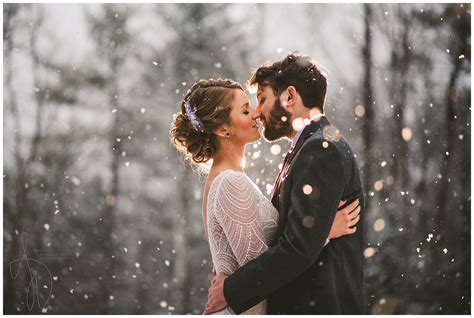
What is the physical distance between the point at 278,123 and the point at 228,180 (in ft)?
0.97

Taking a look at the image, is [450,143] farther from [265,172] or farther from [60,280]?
[60,280]

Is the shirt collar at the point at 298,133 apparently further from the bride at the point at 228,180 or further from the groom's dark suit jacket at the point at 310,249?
the bride at the point at 228,180

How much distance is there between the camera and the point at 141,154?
5418 millimetres

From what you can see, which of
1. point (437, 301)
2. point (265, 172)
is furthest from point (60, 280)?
point (437, 301)

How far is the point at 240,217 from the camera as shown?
2.01m

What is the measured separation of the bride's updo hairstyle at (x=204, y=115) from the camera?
7.40 feet

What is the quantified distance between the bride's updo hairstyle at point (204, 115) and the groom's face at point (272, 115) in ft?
0.43

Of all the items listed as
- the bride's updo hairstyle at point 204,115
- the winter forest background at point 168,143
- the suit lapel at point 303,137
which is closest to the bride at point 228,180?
the bride's updo hairstyle at point 204,115

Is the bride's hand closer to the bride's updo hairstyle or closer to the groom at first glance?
the groom

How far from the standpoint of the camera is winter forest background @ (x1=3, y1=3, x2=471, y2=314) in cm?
379

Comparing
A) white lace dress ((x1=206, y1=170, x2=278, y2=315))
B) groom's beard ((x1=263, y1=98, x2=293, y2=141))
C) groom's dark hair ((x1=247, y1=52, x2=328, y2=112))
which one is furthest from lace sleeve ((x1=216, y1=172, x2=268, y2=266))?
groom's dark hair ((x1=247, y1=52, x2=328, y2=112))

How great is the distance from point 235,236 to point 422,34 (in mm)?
2415

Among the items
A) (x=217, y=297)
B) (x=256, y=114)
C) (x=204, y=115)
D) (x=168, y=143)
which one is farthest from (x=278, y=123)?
(x=168, y=143)

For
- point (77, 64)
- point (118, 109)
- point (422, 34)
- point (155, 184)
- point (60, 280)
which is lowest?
point (60, 280)
